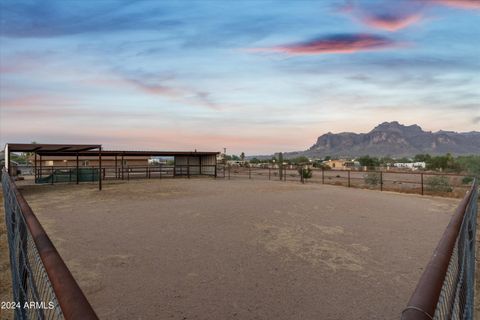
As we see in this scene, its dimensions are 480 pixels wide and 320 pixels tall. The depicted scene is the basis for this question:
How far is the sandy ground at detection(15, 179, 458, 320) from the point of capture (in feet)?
15.8

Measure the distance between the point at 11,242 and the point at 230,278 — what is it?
11.8ft

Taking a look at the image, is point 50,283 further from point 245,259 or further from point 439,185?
point 439,185

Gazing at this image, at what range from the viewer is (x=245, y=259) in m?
6.90

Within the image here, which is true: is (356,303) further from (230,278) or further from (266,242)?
(266,242)

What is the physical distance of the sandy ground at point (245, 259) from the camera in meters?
4.80

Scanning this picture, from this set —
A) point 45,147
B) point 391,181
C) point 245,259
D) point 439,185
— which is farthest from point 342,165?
point 245,259

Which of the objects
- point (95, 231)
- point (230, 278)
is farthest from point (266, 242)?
point (95, 231)

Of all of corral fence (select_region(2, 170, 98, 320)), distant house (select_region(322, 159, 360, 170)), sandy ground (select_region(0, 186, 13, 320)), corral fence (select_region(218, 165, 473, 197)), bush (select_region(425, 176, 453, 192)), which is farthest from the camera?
distant house (select_region(322, 159, 360, 170))

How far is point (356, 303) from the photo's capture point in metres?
4.89

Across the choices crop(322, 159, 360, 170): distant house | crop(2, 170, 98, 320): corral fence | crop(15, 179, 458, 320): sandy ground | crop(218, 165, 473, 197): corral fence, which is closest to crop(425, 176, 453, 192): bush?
crop(218, 165, 473, 197): corral fence

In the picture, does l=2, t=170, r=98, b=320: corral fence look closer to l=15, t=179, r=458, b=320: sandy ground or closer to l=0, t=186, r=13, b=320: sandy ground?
l=15, t=179, r=458, b=320: sandy ground

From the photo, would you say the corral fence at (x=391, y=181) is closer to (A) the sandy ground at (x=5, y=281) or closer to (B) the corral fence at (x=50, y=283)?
(A) the sandy ground at (x=5, y=281)

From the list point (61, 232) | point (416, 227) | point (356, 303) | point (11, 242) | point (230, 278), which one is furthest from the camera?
point (416, 227)

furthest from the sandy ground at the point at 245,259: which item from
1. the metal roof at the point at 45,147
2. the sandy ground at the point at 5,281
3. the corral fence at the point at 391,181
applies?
the metal roof at the point at 45,147
